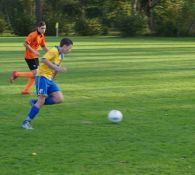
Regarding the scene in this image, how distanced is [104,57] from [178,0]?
38.2 meters

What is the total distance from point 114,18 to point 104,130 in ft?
181

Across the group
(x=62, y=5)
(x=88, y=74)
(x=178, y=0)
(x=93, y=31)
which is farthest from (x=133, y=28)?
(x=88, y=74)

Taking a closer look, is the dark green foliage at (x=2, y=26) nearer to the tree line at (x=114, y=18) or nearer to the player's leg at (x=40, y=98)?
the tree line at (x=114, y=18)

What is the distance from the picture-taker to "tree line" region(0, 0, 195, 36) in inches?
2137

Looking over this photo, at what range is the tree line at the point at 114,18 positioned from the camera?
54.3 m

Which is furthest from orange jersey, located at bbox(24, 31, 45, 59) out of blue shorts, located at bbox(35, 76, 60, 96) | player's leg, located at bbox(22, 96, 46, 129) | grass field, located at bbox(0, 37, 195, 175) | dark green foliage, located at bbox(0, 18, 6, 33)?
dark green foliage, located at bbox(0, 18, 6, 33)

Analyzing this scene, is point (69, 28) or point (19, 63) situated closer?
point (19, 63)

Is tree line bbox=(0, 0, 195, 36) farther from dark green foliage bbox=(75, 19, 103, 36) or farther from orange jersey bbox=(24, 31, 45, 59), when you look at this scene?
orange jersey bbox=(24, 31, 45, 59)

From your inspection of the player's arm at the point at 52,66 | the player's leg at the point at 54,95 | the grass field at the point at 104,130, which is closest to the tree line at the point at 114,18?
the grass field at the point at 104,130

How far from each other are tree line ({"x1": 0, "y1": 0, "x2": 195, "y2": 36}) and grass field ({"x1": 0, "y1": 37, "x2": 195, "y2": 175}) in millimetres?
38481

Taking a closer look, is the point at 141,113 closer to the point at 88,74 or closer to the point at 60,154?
the point at 60,154

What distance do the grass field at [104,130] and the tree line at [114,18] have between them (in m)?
38.5

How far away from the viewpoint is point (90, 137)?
8.23 m

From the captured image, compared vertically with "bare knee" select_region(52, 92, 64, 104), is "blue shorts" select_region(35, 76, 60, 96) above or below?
above
